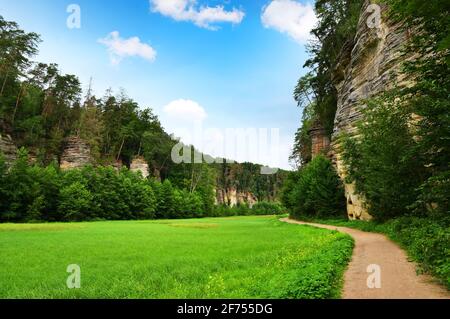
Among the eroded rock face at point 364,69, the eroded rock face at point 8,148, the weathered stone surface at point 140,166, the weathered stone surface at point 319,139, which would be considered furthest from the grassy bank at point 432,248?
the weathered stone surface at point 140,166

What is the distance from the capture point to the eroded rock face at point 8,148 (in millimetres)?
50125

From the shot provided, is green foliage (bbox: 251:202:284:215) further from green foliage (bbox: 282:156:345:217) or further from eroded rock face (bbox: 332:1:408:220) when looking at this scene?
eroded rock face (bbox: 332:1:408:220)

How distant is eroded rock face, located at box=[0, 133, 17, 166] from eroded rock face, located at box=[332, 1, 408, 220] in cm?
4413

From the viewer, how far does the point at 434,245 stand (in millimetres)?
9922

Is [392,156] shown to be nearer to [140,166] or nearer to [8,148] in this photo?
[8,148]

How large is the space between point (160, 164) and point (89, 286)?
82.1m

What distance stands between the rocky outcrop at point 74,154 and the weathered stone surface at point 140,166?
54.5 ft

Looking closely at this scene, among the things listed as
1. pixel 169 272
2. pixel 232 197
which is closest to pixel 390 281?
pixel 169 272

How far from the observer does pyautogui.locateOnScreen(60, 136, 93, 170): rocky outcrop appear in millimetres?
63844

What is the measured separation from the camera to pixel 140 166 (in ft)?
270

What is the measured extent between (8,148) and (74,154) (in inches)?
533

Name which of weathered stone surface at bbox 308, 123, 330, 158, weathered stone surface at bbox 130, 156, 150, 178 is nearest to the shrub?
weathered stone surface at bbox 130, 156, 150, 178

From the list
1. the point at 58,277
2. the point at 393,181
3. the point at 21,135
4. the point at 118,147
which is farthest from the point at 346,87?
the point at 118,147
